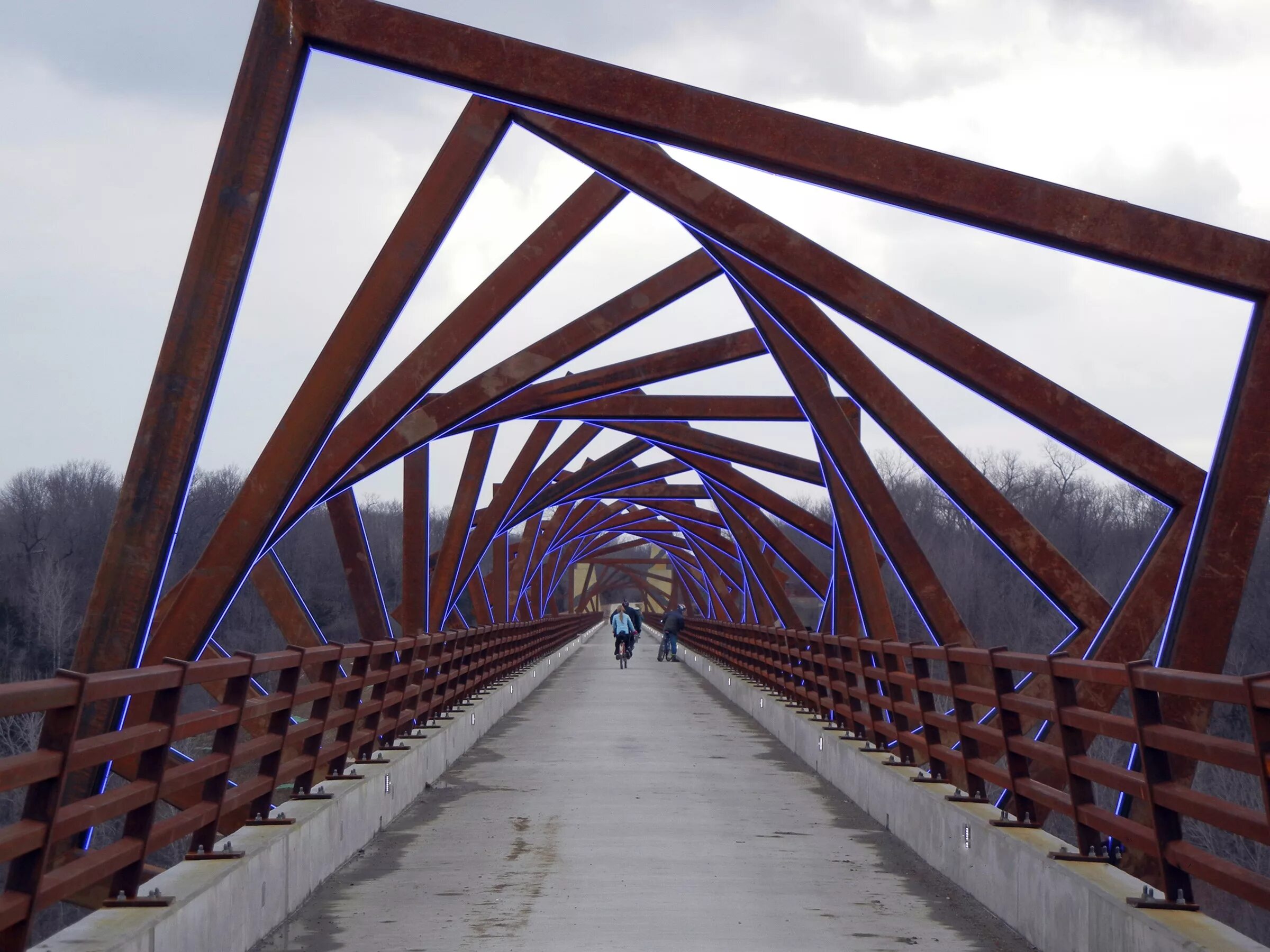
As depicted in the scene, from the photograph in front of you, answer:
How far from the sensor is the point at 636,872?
8203 mm

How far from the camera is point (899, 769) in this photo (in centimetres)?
1016

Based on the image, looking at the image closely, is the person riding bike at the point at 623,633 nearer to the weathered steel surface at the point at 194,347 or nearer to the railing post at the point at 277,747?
the weathered steel surface at the point at 194,347

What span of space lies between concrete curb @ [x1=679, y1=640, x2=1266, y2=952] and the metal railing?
0.47 feet

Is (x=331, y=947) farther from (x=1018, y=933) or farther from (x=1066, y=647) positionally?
(x=1066, y=647)

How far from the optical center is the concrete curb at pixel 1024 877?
5.00 meters

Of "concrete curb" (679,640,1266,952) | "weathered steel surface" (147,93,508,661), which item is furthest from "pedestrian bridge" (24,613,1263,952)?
"weathered steel surface" (147,93,508,661)

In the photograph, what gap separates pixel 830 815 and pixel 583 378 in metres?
9.94

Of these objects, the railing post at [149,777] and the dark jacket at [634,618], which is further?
the dark jacket at [634,618]

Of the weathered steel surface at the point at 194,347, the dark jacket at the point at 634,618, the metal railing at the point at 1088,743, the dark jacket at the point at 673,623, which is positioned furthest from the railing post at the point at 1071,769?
the dark jacket at the point at 673,623

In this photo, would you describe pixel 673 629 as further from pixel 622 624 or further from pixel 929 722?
pixel 929 722

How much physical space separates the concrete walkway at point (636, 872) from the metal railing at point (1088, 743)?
68 cm

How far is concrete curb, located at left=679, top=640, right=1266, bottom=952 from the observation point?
500 centimetres

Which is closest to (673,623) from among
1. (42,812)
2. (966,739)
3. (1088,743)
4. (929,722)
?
(929,722)

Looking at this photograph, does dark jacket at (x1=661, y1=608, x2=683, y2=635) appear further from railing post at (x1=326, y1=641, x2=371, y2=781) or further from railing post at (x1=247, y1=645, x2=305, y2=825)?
railing post at (x1=247, y1=645, x2=305, y2=825)
